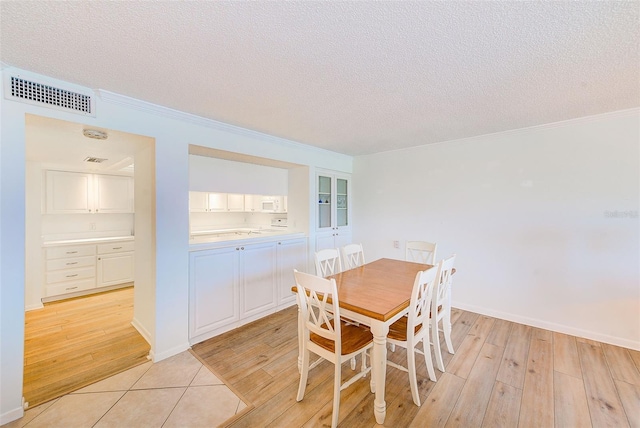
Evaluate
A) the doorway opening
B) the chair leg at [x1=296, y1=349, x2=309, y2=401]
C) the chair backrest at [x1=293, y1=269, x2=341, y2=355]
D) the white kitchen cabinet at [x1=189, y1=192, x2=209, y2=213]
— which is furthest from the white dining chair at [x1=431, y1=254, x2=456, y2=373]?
the white kitchen cabinet at [x1=189, y1=192, x2=209, y2=213]

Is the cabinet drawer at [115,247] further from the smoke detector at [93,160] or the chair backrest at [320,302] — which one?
the chair backrest at [320,302]

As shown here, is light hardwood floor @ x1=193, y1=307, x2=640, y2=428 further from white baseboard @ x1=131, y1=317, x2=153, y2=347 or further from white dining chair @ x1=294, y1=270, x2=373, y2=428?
white baseboard @ x1=131, y1=317, x2=153, y2=347

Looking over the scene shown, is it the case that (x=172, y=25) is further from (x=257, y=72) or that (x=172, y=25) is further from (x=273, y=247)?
(x=273, y=247)

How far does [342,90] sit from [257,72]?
0.65m

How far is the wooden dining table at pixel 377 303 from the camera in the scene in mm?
1573

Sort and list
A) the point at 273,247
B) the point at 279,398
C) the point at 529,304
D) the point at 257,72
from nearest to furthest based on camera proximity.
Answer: the point at 257,72 → the point at 279,398 → the point at 529,304 → the point at 273,247

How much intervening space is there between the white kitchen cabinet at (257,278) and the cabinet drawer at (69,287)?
284cm

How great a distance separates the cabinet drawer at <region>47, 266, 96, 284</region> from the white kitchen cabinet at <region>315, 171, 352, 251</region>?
11.7ft

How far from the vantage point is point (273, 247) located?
128 inches

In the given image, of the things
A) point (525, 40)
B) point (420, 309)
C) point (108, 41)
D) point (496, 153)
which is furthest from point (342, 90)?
point (496, 153)

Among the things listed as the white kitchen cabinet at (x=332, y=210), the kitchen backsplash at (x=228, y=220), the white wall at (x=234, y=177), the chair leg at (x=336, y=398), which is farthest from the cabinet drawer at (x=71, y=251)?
the chair leg at (x=336, y=398)

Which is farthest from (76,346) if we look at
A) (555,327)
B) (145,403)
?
(555,327)

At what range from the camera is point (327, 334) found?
5.36 ft

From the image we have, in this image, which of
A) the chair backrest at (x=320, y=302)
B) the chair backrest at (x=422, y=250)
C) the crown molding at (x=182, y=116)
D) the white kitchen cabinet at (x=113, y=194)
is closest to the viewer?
the chair backrest at (x=320, y=302)
